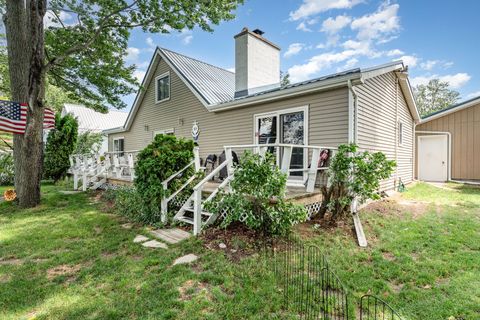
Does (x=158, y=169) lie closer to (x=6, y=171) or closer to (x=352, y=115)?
(x=352, y=115)

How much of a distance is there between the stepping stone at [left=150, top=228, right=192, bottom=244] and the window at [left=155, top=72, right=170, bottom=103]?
761 cm

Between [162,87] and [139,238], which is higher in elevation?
[162,87]

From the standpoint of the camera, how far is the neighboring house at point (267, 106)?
5973 mm

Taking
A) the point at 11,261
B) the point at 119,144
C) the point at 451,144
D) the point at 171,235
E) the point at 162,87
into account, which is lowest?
the point at 11,261

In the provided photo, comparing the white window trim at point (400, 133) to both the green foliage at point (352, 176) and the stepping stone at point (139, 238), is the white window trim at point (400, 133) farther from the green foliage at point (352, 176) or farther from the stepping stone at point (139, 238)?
the stepping stone at point (139, 238)

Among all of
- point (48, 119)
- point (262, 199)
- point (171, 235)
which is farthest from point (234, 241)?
point (48, 119)

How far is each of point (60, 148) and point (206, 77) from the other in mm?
7503

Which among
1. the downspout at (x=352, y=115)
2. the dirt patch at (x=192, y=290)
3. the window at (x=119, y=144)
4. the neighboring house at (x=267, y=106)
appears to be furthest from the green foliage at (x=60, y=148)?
the downspout at (x=352, y=115)

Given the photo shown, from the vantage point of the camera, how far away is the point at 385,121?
312 inches

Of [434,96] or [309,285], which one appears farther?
[434,96]

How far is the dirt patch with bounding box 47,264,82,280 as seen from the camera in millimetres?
3131

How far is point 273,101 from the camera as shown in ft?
23.1

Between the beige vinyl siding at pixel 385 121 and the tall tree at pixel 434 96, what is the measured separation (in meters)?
22.2

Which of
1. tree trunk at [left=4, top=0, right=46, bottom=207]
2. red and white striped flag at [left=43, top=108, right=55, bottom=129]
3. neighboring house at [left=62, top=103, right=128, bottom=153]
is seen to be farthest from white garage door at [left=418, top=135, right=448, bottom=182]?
neighboring house at [left=62, top=103, right=128, bottom=153]
